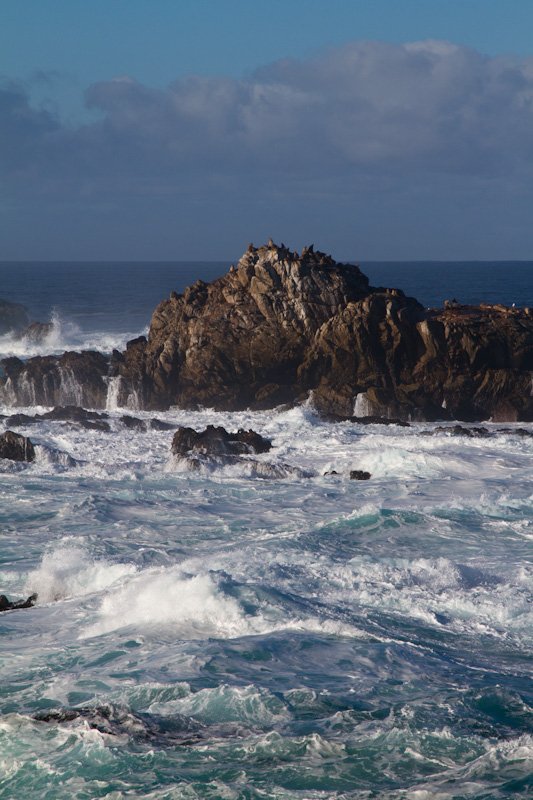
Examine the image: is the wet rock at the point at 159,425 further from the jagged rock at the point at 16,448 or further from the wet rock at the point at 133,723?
the wet rock at the point at 133,723

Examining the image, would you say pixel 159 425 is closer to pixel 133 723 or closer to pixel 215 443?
pixel 215 443

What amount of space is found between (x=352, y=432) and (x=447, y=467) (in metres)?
6.11

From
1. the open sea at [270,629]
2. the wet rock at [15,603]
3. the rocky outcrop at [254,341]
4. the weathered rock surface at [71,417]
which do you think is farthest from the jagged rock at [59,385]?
the wet rock at [15,603]

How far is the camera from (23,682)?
1292 centimetres

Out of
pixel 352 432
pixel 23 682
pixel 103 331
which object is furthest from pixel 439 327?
pixel 103 331

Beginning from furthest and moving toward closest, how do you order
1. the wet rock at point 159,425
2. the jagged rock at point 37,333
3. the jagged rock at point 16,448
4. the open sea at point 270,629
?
the jagged rock at point 37,333
the wet rock at point 159,425
the jagged rock at point 16,448
the open sea at point 270,629

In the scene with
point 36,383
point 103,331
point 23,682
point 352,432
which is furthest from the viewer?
point 103,331

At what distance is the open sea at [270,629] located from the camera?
414 inches

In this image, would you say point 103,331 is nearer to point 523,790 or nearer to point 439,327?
point 439,327

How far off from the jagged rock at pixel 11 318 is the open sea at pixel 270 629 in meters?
40.7

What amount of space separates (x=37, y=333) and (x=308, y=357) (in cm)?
2818

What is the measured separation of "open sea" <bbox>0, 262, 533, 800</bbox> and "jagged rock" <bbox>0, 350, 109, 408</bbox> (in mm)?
10440

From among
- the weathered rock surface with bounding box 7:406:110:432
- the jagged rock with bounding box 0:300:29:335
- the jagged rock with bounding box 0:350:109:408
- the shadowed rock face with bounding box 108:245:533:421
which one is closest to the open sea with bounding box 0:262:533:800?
the weathered rock surface with bounding box 7:406:110:432

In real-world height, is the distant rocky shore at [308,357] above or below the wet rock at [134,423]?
above
